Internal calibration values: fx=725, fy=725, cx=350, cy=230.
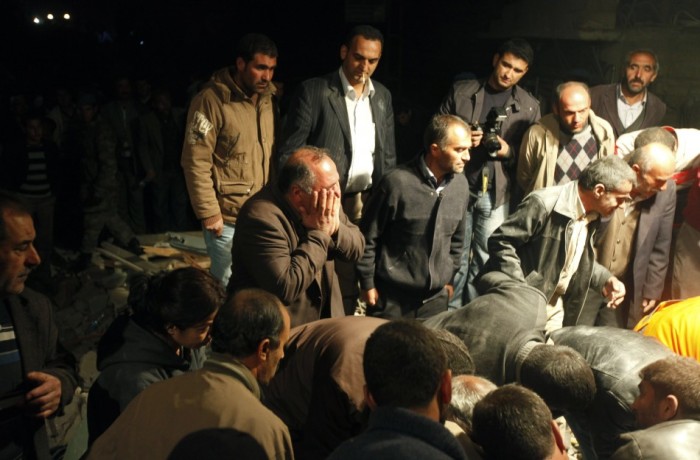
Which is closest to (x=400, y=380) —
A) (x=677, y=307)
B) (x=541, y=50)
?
(x=677, y=307)

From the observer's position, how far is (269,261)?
10.7ft

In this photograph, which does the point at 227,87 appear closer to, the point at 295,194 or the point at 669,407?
the point at 295,194

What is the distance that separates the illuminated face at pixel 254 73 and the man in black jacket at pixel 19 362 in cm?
203

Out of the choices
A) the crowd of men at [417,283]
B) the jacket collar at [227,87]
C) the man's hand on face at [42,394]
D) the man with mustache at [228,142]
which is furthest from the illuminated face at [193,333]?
the jacket collar at [227,87]

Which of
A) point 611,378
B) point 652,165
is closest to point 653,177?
point 652,165

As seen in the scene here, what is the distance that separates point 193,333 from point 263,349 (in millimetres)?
380

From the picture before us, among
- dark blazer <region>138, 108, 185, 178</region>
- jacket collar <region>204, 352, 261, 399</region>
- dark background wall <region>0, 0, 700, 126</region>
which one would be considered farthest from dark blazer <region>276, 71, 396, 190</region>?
dark blazer <region>138, 108, 185, 178</region>

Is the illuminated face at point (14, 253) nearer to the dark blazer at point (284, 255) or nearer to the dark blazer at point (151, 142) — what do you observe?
the dark blazer at point (284, 255)

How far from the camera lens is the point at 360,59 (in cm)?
464

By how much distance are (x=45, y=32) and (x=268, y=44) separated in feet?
39.1

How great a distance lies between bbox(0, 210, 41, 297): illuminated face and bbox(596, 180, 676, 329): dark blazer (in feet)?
11.1

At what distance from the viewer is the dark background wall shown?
7.80 metres

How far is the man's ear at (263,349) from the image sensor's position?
97.0 inches

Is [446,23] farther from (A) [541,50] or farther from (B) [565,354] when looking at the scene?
(B) [565,354]
